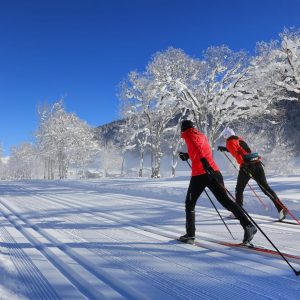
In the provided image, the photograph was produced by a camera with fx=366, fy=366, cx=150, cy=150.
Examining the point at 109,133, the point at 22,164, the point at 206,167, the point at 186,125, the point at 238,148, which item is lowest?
the point at 206,167

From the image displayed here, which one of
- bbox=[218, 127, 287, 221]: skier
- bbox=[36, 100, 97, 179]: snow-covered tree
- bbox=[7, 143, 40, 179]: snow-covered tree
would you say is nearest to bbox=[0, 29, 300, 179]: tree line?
bbox=[36, 100, 97, 179]: snow-covered tree

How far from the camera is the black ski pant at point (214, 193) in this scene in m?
5.09

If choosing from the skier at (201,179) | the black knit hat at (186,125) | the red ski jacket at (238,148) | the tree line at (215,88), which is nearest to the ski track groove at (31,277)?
the skier at (201,179)

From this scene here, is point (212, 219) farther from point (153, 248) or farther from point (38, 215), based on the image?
point (38, 215)

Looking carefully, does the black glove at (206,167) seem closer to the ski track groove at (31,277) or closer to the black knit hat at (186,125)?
the black knit hat at (186,125)

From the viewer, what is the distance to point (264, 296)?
325cm

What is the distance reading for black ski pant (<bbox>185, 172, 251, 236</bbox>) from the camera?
201 inches

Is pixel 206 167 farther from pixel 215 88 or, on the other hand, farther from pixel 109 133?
pixel 109 133

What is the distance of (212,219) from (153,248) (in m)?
2.80

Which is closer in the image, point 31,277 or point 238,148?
point 31,277

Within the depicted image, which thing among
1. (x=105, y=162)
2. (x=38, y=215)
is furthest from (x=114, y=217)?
(x=105, y=162)

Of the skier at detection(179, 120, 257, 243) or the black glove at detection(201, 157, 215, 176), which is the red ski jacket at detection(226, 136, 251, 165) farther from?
the black glove at detection(201, 157, 215, 176)

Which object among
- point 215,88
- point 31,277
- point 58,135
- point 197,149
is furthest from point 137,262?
point 58,135

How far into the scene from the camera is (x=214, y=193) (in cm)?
533
